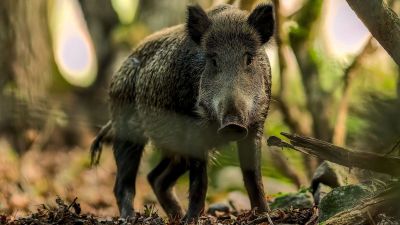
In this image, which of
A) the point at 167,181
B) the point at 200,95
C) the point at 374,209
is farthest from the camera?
the point at 167,181

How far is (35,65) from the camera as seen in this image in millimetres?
13055

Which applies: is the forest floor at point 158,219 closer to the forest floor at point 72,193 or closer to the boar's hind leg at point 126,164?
the forest floor at point 72,193

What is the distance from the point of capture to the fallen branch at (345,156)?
416 cm

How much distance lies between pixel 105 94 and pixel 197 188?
274 inches

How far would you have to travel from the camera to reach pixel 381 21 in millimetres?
4598

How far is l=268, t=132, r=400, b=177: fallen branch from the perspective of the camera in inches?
164

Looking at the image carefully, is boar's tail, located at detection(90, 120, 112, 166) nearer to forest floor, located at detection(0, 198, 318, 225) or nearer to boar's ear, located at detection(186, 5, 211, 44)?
boar's ear, located at detection(186, 5, 211, 44)

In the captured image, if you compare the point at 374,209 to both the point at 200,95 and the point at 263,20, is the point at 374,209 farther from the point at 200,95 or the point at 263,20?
the point at 263,20

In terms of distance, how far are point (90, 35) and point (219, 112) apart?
11591 mm

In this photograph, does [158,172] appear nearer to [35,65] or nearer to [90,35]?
[35,65]

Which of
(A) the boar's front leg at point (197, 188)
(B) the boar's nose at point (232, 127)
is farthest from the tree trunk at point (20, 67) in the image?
(B) the boar's nose at point (232, 127)

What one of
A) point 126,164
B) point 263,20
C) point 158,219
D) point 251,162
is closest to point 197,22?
point 263,20

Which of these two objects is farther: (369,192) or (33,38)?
(33,38)

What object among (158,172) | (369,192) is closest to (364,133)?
(369,192)
